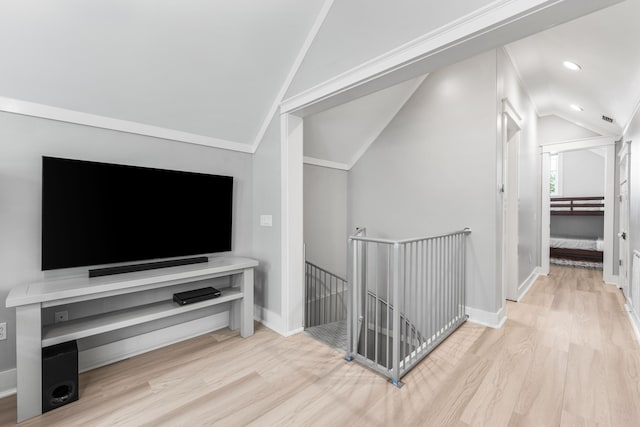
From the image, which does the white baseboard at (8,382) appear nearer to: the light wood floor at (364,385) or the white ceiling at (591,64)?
the light wood floor at (364,385)

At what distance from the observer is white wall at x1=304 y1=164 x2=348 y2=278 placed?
12.3ft

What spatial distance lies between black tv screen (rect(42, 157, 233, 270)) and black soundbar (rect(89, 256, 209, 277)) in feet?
0.19

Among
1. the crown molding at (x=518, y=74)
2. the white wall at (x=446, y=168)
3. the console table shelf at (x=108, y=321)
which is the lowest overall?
the console table shelf at (x=108, y=321)

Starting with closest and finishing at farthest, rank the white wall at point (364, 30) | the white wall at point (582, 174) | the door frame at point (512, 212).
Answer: the white wall at point (364, 30), the door frame at point (512, 212), the white wall at point (582, 174)

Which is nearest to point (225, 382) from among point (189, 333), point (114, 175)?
point (189, 333)

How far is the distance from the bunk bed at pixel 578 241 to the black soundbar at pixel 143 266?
6.79 m

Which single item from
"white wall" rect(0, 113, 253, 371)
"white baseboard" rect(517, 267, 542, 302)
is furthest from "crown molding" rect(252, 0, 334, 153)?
"white baseboard" rect(517, 267, 542, 302)

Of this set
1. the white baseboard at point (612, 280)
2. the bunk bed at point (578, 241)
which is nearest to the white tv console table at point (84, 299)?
the white baseboard at point (612, 280)

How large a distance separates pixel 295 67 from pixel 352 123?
115 cm

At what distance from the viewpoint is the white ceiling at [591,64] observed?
2.02 m

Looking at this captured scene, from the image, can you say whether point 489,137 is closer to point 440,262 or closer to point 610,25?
point 610,25

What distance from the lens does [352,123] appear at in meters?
3.47

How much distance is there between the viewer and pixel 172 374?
79.7 inches

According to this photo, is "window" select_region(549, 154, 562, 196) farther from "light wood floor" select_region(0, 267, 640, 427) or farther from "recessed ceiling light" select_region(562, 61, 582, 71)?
"light wood floor" select_region(0, 267, 640, 427)
